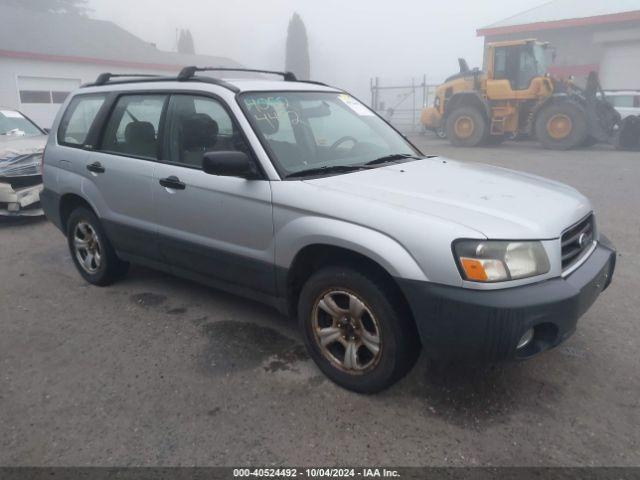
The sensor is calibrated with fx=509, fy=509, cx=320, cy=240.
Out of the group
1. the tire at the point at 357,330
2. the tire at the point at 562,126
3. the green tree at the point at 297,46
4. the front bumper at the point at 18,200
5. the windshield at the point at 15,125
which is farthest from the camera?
the green tree at the point at 297,46

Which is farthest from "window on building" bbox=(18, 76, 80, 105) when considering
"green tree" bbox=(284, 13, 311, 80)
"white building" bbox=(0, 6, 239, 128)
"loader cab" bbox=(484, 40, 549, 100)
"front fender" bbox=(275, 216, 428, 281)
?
"green tree" bbox=(284, 13, 311, 80)

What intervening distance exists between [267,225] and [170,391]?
1100 mm

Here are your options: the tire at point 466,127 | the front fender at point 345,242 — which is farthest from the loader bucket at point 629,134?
the front fender at point 345,242

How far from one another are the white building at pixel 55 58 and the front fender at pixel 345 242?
18.9 m

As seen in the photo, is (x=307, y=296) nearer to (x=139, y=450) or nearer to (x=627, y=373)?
(x=139, y=450)

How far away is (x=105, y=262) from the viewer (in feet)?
14.1

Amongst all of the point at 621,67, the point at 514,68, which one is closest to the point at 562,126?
the point at 514,68

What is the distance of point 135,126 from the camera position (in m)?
3.89

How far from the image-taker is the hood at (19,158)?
6.71 metres

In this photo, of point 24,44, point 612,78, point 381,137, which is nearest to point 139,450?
point 381,137

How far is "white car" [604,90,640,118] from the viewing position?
14639 millimetres

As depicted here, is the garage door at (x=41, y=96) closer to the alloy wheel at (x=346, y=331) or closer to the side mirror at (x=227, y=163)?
the side mirror at (x=227, y=163)

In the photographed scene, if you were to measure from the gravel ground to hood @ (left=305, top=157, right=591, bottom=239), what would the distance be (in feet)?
3.14

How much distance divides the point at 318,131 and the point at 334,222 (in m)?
1.05
